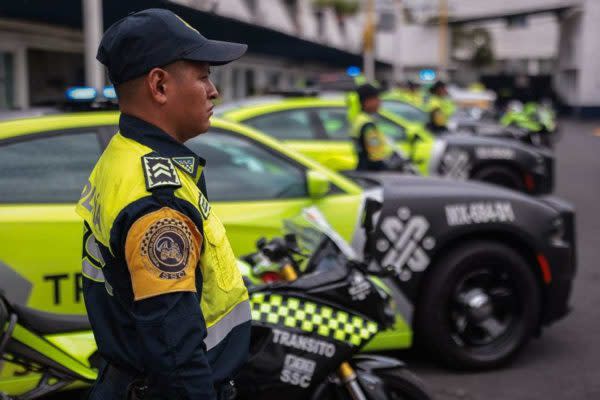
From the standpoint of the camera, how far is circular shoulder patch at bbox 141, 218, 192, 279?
184cm

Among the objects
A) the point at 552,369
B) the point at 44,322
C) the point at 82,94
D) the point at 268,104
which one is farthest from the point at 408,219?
the point at 268,104

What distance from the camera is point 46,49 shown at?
46.0ft

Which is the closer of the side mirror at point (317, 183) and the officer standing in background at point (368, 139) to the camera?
the side mirror at point (317, 183)

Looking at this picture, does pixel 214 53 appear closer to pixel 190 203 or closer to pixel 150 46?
pixel 150 46

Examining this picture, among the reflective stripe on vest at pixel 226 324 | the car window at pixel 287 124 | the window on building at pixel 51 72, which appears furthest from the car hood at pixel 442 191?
the window on building at pixel 51 72

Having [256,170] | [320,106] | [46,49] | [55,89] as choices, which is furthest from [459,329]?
[55,89]

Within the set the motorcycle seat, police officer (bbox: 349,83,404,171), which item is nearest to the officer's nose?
the motorcycle seat

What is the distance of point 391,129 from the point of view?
10.0 meters

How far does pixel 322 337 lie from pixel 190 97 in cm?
115

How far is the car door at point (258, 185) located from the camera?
4664 millimetres

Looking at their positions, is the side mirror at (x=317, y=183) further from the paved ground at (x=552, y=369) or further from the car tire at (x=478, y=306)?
the paved ground at (x=552, y=369)

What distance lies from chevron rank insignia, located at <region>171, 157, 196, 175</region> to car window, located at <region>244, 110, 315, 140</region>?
20.9 ft

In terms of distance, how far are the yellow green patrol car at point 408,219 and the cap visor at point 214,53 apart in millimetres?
2263

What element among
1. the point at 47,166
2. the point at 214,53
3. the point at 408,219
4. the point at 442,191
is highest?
the point at 214,53
